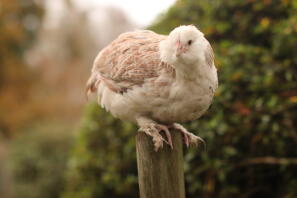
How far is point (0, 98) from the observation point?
1458 centimetres

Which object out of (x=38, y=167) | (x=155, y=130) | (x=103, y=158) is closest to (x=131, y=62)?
(x=155, y=130)

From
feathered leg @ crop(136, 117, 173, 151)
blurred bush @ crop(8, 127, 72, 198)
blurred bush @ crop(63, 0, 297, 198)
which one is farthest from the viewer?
blurred bush @ crop(8, 127, 72, 198)

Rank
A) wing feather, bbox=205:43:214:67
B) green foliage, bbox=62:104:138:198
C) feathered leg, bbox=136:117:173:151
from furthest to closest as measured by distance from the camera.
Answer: green foliage, bbox=62:104:138:198 < feathered leg, bbox=136:117:173:151 < wing feather, bbox=205:43:214:67

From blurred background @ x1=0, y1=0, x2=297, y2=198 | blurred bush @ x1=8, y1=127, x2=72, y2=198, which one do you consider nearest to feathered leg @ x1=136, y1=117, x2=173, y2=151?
blurred background @ x1=0, y1=0, x2=297, y2=198

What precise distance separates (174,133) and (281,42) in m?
1.92

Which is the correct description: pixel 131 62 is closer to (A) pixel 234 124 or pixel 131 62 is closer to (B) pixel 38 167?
(A) pixel 234 124

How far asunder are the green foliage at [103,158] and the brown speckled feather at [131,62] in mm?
1623

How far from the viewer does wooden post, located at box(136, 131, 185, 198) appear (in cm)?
269

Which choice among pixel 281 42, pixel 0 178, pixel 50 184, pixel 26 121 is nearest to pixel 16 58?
A: pixel 26 121

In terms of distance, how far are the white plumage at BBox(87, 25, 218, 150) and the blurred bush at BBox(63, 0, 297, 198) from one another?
4.56ft

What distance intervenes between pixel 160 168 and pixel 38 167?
6248 millimetres

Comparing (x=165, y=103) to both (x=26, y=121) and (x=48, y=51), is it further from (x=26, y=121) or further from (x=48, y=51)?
(x=48, y=51)

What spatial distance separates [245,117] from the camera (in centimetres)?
416

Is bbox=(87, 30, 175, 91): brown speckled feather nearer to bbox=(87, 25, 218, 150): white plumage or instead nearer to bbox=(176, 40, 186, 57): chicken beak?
bbox=(87, 25, 218, 150): white plumage
